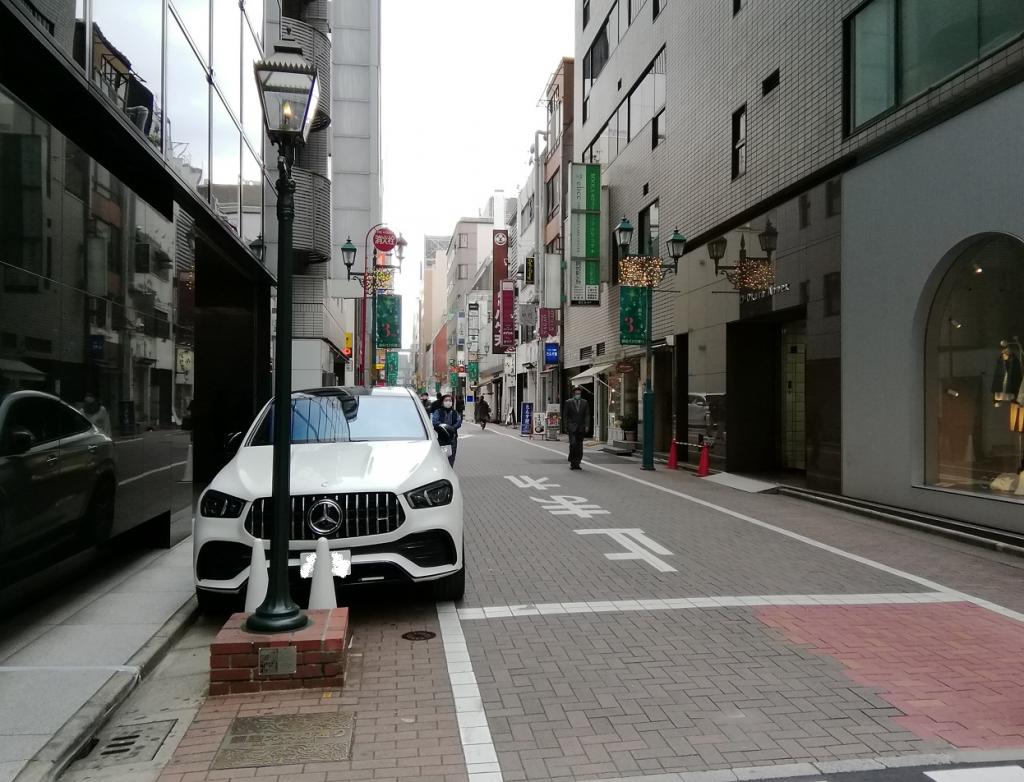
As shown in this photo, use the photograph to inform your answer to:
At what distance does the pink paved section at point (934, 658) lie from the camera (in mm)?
4242

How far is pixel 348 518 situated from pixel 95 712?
2035mm

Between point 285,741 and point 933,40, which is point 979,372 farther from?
point 285,741

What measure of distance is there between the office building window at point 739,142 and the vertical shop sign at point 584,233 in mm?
10300

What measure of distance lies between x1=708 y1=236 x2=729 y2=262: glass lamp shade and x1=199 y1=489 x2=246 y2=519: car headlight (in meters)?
14.0

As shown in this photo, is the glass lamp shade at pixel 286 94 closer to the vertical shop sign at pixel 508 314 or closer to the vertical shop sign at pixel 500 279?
the vertical shop sign at pixel 508 314

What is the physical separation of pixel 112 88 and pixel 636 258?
1603 centimetres

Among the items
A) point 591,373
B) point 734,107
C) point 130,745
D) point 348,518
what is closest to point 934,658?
point 348,518

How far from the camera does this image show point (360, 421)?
7375mm

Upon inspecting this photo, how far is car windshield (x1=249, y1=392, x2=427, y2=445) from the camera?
23.4 feet

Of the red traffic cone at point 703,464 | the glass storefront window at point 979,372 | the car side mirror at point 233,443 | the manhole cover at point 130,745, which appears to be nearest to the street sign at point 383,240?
the red traffic cone at point 703,464

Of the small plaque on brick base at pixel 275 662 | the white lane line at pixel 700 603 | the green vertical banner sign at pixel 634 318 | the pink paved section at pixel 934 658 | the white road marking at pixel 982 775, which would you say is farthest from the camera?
the green vertical banner sign at pixel 634 318

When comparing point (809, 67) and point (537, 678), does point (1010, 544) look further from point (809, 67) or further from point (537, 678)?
point (809, 67)

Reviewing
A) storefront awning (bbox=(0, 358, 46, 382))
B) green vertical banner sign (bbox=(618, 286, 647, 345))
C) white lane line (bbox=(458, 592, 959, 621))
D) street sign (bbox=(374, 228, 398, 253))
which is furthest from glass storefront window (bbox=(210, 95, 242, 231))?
street sign (bbox=(374, 228, 398, 253))

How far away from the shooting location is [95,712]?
4184mm
